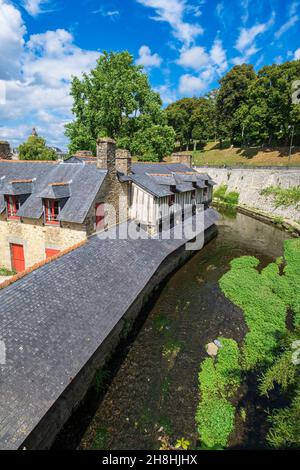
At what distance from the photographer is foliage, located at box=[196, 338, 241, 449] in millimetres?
7246

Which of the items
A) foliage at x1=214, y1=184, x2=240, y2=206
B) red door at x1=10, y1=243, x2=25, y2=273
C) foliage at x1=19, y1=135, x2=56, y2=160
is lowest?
red door at x1=10, y1=243, x2=25, y2=273

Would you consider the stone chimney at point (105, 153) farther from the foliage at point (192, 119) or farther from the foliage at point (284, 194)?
the foliage at point (192, 119)

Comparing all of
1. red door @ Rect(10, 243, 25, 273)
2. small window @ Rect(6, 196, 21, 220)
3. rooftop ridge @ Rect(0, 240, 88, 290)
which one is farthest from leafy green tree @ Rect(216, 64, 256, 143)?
rooftop ridge @ Rect(0, 240, 88, 290)

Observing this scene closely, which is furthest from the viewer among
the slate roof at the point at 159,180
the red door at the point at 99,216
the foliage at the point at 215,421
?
the slate roof at the point at 159,180

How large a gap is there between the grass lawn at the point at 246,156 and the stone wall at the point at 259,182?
426cm

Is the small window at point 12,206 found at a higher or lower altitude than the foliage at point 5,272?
higher

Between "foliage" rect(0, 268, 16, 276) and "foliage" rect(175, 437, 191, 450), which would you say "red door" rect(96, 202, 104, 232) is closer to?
Answer: "foliage" rect(0, 268, 16, 276)

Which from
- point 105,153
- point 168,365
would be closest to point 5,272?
point 105,153

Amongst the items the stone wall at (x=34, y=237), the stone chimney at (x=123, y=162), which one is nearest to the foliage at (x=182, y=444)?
the stone wall at (x=34, y=237)

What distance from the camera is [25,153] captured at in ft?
124

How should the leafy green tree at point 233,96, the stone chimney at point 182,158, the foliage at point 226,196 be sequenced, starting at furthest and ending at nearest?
the leafy green tree at point 233,96 → the foliage at point 226,196 → the stone chimney at point 182,158

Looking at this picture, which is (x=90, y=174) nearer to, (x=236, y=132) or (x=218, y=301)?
(x=218, y=301)

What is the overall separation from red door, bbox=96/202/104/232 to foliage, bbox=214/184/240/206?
28.5 metres

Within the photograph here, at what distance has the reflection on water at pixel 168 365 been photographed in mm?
7312
